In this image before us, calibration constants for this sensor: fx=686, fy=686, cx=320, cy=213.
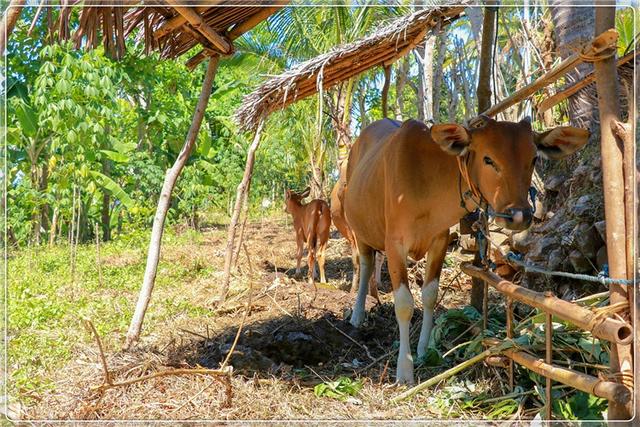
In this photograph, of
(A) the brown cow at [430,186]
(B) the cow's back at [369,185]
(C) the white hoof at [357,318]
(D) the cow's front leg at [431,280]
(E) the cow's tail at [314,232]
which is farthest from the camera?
(E) the cow's tail at [314,232]

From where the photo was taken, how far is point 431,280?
5652 millimetres

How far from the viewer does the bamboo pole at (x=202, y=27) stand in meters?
4.82

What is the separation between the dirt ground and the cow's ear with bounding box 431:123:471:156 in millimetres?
1522

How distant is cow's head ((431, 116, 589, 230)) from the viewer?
4082mm

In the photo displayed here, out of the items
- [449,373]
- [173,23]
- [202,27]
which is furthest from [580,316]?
[173,23]

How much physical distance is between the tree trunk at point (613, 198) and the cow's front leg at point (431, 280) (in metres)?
2.26

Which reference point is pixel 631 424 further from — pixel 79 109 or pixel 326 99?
pixel 326 99

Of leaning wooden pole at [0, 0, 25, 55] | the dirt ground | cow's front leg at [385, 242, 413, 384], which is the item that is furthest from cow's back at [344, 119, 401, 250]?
leaning wooden pole at [0, 0, 25, 55]

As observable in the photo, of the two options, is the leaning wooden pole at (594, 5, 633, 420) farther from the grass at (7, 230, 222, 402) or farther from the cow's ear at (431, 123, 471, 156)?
the grass at (7, 230, 222, 402)

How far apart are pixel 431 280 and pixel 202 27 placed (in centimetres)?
270

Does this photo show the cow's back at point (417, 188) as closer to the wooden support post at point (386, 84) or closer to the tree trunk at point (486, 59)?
the tree trunk at point (486, 59)

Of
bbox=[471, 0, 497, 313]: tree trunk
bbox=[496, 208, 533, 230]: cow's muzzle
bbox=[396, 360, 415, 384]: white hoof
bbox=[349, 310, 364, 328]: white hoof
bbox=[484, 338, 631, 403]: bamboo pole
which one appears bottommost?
bbox=[396, 360, 415, 384]: white hoof

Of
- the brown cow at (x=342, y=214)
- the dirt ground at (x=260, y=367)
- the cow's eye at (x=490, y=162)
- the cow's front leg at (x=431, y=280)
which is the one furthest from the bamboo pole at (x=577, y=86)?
the brown cow at (x=342, y=214)

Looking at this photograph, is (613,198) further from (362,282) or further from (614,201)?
(362,282)
